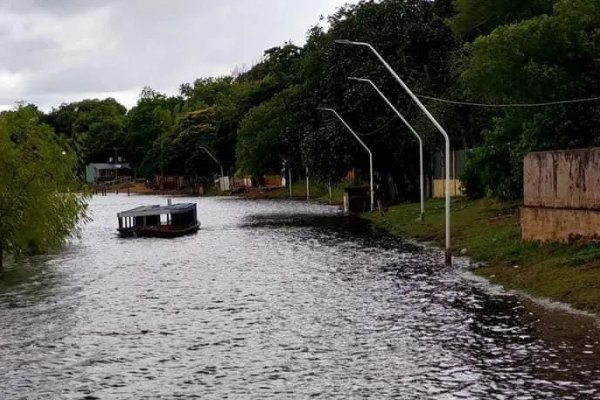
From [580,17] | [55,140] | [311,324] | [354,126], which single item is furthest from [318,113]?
[311,324]

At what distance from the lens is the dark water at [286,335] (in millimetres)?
11586

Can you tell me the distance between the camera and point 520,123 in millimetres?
33531

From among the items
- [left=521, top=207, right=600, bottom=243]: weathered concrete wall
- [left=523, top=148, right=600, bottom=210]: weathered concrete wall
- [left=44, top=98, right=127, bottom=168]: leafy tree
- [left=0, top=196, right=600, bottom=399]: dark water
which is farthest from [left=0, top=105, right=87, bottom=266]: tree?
[left=44, top=98, right=127, bottom=168]: leafy tree

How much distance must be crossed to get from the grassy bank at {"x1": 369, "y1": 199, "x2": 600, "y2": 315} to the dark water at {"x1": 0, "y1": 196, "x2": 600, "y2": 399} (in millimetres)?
888

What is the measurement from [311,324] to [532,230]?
30.8 feet

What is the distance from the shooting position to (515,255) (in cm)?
2297

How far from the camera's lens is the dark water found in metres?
11.6

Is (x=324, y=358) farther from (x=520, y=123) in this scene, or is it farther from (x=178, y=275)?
(x=520, y=123)

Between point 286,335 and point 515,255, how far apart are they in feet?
31.8

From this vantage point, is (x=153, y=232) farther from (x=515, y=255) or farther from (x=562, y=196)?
(x=562, y=196)

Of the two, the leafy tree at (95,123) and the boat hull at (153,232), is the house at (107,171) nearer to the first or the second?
the leafy tree at (95,123)

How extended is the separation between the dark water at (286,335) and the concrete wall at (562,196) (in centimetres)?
259

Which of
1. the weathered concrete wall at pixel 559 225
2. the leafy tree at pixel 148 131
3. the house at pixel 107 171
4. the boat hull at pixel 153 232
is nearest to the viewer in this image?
the weathered concrete wall at pixel 559 225

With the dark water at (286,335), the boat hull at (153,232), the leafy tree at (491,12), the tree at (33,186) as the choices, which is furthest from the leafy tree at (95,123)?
the dark water at (286,335)
